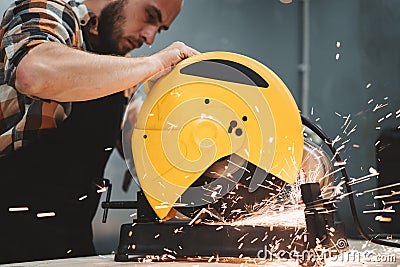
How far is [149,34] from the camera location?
1943 millimetres

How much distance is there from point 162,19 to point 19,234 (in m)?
0.80

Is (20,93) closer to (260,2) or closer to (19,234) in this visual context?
(19,234)

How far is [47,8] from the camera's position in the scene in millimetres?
1581

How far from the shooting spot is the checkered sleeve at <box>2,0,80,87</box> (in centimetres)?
150

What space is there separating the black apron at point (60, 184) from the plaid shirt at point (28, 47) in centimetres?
4

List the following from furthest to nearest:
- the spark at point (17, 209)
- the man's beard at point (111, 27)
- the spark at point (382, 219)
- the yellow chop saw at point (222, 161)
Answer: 1. the spark at point (382, 219)
2. the man's beard at point (111, 27)
3. the spark at point (17, 209)
4. the yellow chop saw at point (222, 161)

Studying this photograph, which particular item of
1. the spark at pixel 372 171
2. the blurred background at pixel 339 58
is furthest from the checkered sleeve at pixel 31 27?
the spark at pixel 372 171

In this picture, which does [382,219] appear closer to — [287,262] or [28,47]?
[287,262]

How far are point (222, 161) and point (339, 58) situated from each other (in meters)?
1.20

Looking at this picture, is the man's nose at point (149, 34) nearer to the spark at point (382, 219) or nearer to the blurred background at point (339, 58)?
the blurred background at point (339, 58)

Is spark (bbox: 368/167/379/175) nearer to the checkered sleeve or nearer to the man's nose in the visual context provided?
the man's nose

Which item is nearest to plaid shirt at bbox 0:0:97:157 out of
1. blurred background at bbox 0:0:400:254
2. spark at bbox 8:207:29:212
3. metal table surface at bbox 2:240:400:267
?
spark at bbox 8:207:29:212

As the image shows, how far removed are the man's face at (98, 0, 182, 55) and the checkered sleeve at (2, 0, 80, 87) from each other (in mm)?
181

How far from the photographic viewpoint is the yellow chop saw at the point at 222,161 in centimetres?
127
